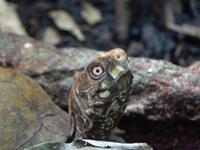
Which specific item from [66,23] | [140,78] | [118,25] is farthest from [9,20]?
[140,78]

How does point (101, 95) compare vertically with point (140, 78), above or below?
above

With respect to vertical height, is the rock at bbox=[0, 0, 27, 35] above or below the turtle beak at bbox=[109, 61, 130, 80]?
below

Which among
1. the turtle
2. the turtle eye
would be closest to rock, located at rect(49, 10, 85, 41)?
the turtle

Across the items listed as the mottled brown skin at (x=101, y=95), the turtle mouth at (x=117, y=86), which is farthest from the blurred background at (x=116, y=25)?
the turtle mouth at (x=117, y=86)

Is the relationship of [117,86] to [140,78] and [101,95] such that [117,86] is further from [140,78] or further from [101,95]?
[140,78]

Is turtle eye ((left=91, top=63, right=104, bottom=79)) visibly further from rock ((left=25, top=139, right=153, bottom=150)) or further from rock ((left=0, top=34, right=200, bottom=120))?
rock ((left=0, top=34, right=200, bottom=120))

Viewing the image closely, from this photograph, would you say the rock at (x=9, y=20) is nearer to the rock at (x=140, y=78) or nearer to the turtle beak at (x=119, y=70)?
the rock at (x=140, y=78)

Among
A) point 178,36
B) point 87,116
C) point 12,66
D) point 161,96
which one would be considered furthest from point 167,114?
point 178,36
